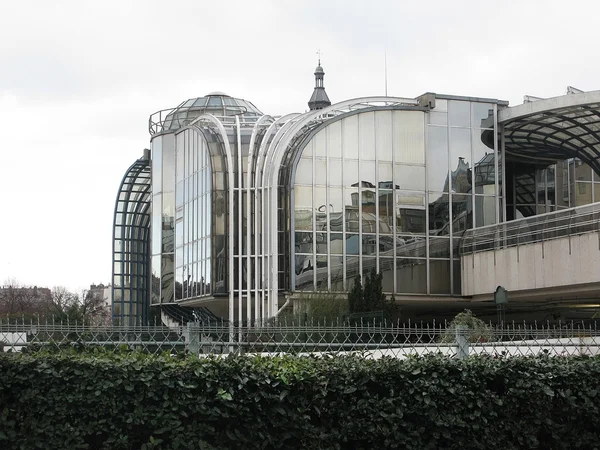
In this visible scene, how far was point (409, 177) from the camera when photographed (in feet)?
123

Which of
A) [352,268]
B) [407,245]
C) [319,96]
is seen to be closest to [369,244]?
[352,268]

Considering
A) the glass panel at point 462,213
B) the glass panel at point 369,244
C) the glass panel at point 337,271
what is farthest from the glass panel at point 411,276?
the glass panel at point 337,271

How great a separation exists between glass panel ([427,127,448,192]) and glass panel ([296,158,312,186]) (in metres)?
5.12

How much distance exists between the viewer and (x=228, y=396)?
26.7 ft

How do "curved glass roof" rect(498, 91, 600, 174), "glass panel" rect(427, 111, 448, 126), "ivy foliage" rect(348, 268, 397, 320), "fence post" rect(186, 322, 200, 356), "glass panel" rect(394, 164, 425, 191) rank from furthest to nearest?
"glass panel" rect(427, 111, 448, 126), "glass panel" rect(394, 164, 425, 191), "curved glass roof" rect(498, 91, 600, 174), "ivy foliage" rect(348, 268, 397, 320), "fence post" rect(186, 322, 200, 356)

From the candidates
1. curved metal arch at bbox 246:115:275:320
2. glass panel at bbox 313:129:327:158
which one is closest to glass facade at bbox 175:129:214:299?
curved metal arch at bbox 246:115:275:320

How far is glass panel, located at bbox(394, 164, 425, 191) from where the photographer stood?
123 ft

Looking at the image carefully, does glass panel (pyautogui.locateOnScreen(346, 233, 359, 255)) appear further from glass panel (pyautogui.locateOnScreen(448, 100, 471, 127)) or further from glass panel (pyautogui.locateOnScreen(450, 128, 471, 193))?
glass panel (pyautogui.locateOnScreen(448, 100, 471, 127))

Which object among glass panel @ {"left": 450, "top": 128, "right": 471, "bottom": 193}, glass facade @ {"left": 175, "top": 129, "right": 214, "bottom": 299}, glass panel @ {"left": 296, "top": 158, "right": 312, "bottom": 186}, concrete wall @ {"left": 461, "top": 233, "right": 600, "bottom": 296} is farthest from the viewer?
glass facade @ {"left": 175, "top": 129, "right": 214, "bottom": 299}

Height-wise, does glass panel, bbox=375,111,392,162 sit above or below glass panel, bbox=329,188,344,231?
above

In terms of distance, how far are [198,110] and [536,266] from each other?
2384cm

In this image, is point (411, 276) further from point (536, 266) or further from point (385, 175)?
point (536, 266)

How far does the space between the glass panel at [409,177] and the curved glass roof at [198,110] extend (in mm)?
13708

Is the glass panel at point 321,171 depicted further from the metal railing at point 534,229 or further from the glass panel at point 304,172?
the metal railing at point 534,229
